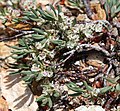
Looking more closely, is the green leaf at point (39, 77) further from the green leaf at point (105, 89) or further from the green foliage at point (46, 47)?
the green leaf at point (105, 89)


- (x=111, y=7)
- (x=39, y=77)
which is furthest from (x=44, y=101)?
(x=111, y=7)

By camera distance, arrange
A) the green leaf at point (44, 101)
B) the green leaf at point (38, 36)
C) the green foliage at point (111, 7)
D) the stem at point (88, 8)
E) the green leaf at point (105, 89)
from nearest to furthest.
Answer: the green leaf at point (105, 89)
the green leaf at point (44, 101)
the green leaf at point (38, 36)
the green foliage at point (111, 7)
the stem at point (88, 8)

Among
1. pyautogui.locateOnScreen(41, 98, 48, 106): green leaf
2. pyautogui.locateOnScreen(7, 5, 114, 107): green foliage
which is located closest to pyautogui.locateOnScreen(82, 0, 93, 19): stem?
pyautogui.locateOnScreen(7, 5, 114, 107): green foliage

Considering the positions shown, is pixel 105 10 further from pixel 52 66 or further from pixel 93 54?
pixel 52 66

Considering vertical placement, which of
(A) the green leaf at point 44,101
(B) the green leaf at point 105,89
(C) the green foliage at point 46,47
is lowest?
(A) the green leaf at point 44,101

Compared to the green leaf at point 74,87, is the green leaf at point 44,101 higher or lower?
lower

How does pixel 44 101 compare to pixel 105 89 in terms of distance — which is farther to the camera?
pixel 44 101

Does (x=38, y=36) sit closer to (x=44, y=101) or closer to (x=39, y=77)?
(x=39, y=77)

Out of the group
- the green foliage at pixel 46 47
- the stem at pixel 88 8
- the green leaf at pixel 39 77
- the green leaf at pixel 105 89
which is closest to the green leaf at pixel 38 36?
the green foliage at pixel 46 47

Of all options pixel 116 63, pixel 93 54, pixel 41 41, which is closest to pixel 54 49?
pixel 41 41

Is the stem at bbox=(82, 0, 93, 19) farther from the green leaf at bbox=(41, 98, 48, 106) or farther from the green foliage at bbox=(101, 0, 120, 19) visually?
the green leaf at bbox=(41, 98, 48, 106)

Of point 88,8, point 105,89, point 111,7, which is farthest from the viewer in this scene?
point 88,8
